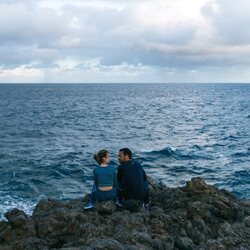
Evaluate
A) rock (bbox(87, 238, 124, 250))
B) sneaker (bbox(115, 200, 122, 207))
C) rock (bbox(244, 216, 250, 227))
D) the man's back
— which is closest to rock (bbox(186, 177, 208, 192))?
the man's back

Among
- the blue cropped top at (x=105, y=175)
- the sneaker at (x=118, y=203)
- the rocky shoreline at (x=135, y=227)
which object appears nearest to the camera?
the rocky shoreline at (x=135, y=227)

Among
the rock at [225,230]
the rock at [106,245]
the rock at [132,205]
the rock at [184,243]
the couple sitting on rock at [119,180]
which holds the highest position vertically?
the couple sitting on rock at [119,180]

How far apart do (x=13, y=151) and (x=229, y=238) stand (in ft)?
117

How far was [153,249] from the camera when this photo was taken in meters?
11.1

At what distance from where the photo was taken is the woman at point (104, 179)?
13.9m

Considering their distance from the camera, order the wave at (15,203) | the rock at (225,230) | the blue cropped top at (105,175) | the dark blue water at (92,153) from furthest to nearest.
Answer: the dark blue water at (92,153) → the wave at (15,203) → the blue cropped top at (105,175) → the rock at (225,230)

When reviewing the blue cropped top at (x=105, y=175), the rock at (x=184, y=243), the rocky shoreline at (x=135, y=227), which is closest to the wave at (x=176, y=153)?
the rocky shoreline at (x=135, y=227)

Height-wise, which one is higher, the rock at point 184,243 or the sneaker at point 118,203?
the sneaker at point 118,203

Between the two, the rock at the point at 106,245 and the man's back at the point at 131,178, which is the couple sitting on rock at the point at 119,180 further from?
the rock at the point at 106,245

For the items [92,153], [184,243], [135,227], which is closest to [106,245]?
[135,227]

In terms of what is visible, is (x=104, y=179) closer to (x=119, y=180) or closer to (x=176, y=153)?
(x=119, y=180)

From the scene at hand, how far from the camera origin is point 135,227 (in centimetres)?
1257

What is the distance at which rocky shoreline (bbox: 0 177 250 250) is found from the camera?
36.9ft

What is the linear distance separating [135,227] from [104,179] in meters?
2.11
